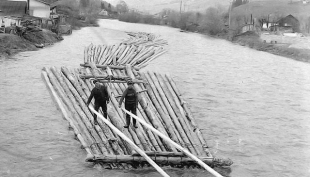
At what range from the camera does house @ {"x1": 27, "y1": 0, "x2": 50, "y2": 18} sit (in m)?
56.2

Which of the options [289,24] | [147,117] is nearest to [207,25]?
[289,24]

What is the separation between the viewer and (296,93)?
979 inches

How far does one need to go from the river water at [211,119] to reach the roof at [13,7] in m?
21.2

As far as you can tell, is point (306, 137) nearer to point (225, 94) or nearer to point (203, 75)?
point (225, 94)

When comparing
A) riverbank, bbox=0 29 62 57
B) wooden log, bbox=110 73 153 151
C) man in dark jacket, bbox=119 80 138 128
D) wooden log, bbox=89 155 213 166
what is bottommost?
wooden log, bbox=89 155 213 166

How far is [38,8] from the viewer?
5784 centimetres

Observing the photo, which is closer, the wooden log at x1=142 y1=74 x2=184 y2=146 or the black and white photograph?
the black and white photograph

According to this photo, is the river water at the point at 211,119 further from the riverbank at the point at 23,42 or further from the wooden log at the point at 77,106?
the riverbank at the point at 23,42

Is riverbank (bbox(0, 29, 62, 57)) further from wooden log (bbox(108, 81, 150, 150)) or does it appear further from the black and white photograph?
wooden log (bbox(108, 81, 150, 150))

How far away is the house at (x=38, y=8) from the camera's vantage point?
184ft

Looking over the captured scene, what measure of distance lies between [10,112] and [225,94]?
1216 cm

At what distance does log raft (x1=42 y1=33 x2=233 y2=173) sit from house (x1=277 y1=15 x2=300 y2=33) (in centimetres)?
5441

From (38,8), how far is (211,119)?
152 ft

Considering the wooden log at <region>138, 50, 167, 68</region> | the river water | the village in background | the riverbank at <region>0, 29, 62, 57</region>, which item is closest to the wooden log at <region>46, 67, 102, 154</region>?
the river water
